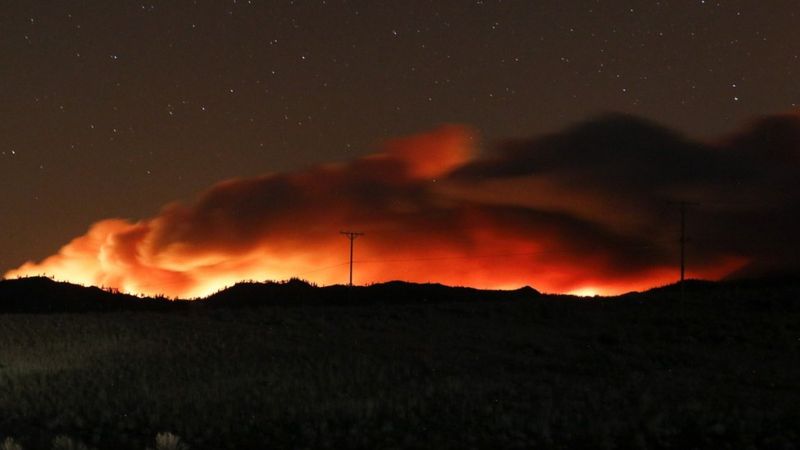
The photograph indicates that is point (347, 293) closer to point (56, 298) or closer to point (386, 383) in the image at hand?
point (56, 298)

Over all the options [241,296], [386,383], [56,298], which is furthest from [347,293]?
[386,383]

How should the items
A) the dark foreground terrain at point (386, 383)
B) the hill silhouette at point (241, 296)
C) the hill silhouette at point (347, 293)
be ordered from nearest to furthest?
1. the dark foreground terrain at point (386, 383)
2. the hill silhouette at point (241, 296)
3. the hill silhouette at point (347, 293)

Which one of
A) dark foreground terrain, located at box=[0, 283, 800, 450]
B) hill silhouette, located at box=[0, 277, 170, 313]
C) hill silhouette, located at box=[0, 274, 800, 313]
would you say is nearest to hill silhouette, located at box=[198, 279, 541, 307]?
hill silhouette, located at box=[0, 274, 800, 313]

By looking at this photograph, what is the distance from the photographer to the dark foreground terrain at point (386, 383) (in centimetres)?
1638

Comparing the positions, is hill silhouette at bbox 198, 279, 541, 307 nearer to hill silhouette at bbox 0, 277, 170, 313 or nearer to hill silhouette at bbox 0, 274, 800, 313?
hill silhouette at bbox 0, 274, 800, 313

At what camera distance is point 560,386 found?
22.8 meters

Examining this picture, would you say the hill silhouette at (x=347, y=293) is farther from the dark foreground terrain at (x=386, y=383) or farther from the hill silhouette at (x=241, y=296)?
the dark foreground terrain at (x=386, y=383)

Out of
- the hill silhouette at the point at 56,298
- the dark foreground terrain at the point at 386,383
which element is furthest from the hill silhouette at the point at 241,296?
the dark foreground terrain at the point at 386,383

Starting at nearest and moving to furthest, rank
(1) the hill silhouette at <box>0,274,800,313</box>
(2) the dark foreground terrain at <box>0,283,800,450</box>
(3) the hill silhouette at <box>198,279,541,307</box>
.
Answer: (2) the dark foreground terrain at <box>0,283,800,450</box> < (1) the hill silhouette at <box>0,274,800,313</box> < (3) the hill silhouette at <box>198,279,541,307</box>

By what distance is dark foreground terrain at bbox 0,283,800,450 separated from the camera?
16.4 meters

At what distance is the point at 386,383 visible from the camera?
2352 centimetres

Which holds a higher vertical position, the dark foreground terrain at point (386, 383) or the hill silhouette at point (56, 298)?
the hill silhouette at point (56, 298)

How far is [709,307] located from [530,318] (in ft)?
58.8

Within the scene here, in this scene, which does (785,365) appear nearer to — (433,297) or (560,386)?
(560,386)
